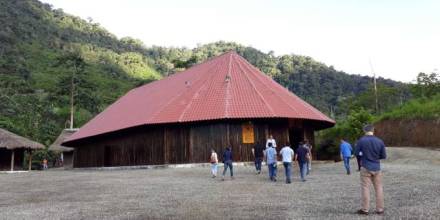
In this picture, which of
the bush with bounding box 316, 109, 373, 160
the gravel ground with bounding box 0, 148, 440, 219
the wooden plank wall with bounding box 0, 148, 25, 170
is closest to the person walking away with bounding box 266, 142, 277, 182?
the gravel ground with bounding box 0, 148, 440, 219

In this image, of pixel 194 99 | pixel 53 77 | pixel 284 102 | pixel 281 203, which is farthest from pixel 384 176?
pixel 53 77

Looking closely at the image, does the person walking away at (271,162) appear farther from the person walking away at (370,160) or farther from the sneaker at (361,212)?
the sneaker at (361,212)

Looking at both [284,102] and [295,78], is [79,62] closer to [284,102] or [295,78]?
[295,78]

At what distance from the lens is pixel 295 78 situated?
8131cm

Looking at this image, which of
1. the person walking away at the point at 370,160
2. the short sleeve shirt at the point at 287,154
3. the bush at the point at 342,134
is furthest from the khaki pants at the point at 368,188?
the bush at the point at 342,134

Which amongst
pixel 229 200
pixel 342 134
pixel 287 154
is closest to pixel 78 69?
pixel 342 134

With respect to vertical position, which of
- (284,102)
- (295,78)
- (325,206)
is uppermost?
(295,78)

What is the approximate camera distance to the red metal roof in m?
26.3

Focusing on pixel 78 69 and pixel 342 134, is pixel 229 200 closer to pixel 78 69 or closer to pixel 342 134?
pixel 342 134

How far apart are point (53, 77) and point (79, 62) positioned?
26.3 meters

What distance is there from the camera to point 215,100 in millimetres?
27453

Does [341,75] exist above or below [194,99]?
above

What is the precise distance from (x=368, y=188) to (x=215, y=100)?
62.2 feet

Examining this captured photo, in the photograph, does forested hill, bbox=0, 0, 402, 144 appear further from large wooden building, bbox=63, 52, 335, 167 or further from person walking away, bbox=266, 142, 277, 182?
person walking away, bbox=266, 142, 277, 182
